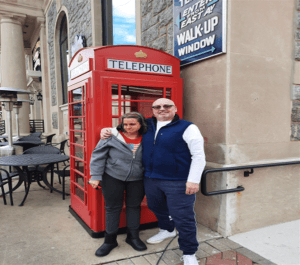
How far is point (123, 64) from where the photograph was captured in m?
2.96

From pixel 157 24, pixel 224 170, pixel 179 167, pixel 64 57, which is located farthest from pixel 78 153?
pixel 64 57

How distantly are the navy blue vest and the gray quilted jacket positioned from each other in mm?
241

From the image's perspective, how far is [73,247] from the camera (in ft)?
9.31

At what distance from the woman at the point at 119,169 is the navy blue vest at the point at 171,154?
25 cm

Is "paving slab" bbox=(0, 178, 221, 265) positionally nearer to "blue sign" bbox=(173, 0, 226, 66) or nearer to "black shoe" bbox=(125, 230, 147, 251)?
"black shoe" bbox=(125, 230, 147, 251)

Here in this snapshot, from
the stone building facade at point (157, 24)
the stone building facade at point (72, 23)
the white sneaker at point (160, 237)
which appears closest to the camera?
the white sneaker at point (160, 237)

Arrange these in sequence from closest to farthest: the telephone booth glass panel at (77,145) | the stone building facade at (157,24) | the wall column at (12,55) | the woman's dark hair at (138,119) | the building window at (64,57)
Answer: the woman's dark hair at (138,119) < the telephone booth glass panel at (77,145) < the stone building facade at (157,24) < the building window at (64,57) < the wall column at (12,55)

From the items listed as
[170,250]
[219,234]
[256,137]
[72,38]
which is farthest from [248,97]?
[72,38]

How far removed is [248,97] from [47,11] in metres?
12.5

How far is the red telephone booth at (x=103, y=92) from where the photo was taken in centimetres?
283

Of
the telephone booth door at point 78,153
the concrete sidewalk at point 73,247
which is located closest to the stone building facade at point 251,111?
the concrete sidewalk at point 73,247

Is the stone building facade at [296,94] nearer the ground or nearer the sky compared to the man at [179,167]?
nearer the sky

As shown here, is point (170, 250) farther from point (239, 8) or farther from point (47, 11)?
point (47, 11)

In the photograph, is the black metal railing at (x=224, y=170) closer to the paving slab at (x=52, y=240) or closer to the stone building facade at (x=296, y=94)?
the stone building facade at (x=296, y=94)
